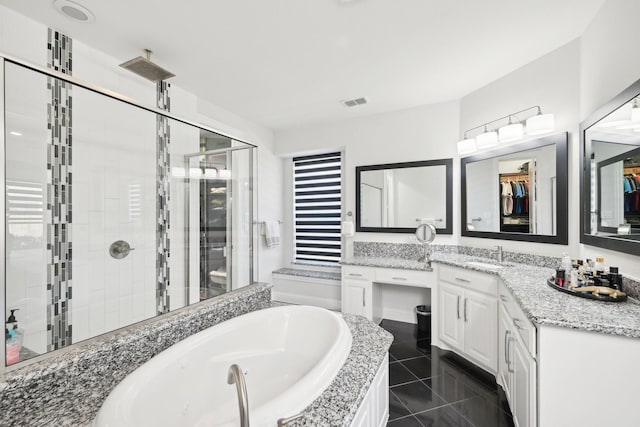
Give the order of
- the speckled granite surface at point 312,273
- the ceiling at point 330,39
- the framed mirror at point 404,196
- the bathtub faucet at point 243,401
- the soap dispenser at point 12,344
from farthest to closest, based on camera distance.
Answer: the speckled granite surface at point 312,273
the framed mirror at point 404,196
the ceiling at point 330,39
the soap dispenser at point 12,344
the bathtub faucet at point 243,401

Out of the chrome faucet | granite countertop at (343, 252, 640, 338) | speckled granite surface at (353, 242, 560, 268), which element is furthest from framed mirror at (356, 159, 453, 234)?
granite countertop at (343, 252, 640, 338)

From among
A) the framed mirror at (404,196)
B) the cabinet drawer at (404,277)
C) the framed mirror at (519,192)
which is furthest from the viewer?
the framed mirror at (404,196)

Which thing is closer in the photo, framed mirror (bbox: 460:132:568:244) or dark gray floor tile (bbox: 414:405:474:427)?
dark gray floor tile (bbox: 414:405:474:427)

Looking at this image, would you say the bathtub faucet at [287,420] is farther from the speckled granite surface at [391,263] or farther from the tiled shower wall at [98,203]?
the speckled granite surface at [391,263]

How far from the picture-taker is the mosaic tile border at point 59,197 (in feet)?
5.87

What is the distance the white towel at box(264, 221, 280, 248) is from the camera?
3.92m

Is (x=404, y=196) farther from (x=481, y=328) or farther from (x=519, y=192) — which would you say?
(x=481, y=328)

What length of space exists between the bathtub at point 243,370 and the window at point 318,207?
7.55ft

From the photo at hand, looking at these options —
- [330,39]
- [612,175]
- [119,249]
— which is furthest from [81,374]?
[612,175]

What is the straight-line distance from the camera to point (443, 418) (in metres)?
1.81

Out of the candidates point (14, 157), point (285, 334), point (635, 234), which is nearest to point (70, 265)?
point (14, 157)

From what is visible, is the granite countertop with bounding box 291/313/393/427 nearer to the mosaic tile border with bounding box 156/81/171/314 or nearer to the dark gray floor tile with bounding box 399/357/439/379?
the dark gray floor tile with bounding box 399/357/439/379

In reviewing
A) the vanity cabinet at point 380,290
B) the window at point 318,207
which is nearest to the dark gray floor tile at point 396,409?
the vanity cabinet at point 380,290

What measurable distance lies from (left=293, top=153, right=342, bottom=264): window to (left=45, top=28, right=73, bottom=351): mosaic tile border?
2.80 m
